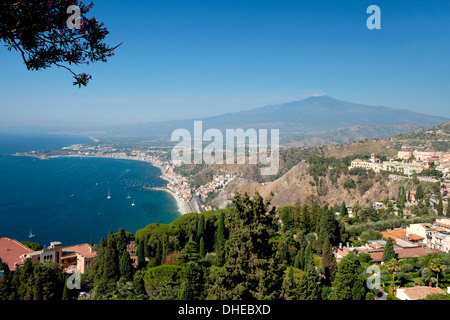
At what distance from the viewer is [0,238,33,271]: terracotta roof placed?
15.6m

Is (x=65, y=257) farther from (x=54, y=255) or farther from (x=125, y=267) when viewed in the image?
(x=125, y=267)

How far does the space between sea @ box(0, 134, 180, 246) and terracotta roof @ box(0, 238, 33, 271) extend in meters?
7.79

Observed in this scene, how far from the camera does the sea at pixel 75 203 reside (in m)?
29.4

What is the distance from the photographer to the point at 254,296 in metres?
3.59

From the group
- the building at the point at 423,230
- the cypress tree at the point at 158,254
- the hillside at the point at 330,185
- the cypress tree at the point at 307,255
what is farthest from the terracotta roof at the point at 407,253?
the hillside at the point at 330,185

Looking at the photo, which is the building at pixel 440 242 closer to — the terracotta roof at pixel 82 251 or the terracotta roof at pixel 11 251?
the terracotta roof at pixel 82 251

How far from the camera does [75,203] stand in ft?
130

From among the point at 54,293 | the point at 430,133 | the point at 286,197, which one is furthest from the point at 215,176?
the point at 54,293

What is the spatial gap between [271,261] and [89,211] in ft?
122

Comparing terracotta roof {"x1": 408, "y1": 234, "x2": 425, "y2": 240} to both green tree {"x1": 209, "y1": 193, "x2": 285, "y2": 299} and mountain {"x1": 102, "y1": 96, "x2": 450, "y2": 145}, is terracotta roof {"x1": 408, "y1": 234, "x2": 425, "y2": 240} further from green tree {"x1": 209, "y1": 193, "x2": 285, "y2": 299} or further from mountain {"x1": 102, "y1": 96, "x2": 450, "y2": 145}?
mountain {"x1": 102, "y1": 96, "x2": 450, "y2": 145}

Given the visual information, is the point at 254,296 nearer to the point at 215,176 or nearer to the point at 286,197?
the point at 286,197

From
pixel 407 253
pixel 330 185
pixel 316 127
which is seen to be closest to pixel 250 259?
pixel 407 253

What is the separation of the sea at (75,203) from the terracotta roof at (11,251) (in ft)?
25.5

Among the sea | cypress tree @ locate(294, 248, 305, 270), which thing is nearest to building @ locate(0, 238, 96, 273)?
the sea
